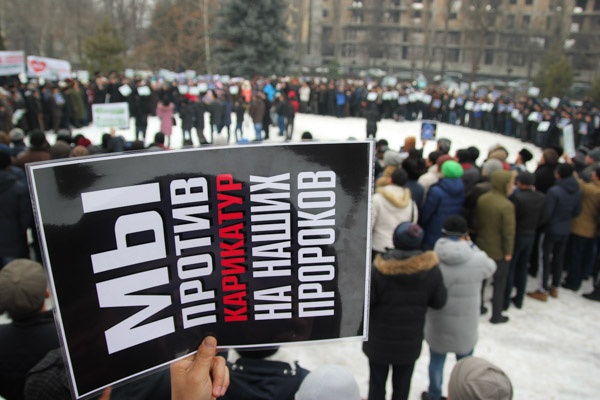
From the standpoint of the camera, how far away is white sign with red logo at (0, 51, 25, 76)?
18.0 m

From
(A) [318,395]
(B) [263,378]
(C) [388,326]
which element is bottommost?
(C) [388,326]

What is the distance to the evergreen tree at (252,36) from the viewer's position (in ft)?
A: 86.4

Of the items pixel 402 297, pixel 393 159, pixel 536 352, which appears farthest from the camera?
pixel 393 159

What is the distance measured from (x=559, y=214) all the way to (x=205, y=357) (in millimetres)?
5457

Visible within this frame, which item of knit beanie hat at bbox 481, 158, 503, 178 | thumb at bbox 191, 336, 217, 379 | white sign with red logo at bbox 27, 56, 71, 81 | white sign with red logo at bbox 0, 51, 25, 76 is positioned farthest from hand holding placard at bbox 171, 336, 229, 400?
white sign with red logo at bbox 0, 51, 25, 76

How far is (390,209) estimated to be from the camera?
17.1ft

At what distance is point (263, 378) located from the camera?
8.46ft

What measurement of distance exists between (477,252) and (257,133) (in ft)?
39.9

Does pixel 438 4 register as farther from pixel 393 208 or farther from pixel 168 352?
pixel 168 352

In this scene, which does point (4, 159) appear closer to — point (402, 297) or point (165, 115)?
point (402, 297)

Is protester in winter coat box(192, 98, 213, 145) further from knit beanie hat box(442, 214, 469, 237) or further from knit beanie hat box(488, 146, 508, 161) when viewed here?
knit beanie hat box(442, 214, 469, 237)

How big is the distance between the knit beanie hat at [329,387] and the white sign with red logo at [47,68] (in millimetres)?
19569

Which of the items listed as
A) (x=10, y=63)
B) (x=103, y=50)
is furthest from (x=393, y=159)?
(x=103, y=50)

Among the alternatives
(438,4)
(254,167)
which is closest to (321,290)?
(254,167)
